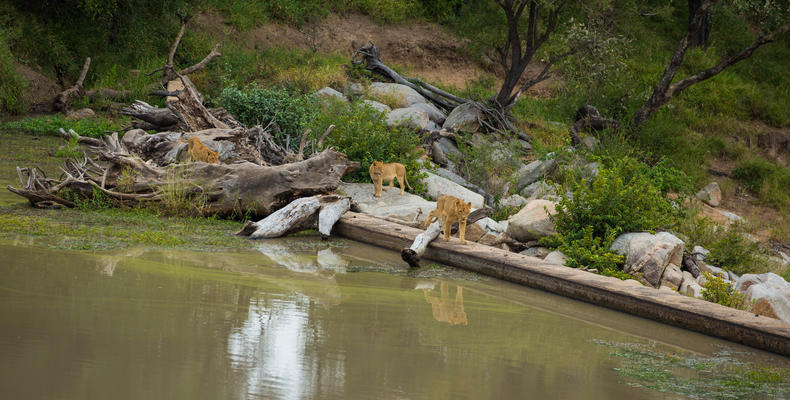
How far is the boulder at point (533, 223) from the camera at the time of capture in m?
9.84

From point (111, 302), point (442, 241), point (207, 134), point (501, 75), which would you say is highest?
point (501, 75)

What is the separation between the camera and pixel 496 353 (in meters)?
5.39

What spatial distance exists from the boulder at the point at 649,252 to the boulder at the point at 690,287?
233mm

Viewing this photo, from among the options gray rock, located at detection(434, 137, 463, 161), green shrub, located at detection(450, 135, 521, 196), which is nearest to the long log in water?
green shrub, located at detection(450, 135, 521, 196)

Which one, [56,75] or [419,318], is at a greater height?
[56,75]

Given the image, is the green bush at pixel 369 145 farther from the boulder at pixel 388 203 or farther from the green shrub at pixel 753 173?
the green shrub at pixel 753 173

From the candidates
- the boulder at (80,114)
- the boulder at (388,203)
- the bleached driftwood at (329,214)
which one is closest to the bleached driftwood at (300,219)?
the bleached driftwood at (329,214)

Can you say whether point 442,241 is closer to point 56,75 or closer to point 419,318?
point 419,318

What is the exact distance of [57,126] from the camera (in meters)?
18.5

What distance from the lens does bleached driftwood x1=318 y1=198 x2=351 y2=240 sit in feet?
31.2

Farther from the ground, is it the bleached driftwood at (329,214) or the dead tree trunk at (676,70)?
the dead tree trunk at (676,70)

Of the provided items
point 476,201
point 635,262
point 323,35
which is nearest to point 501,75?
point 323,35

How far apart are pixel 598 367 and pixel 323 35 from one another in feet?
79.8

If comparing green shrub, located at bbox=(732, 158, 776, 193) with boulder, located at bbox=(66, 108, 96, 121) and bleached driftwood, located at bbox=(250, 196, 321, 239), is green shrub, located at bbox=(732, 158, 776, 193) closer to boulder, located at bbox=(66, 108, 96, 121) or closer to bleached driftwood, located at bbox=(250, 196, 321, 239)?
bleached driftwood, located at bbox=(250, 196, 321, 239)
